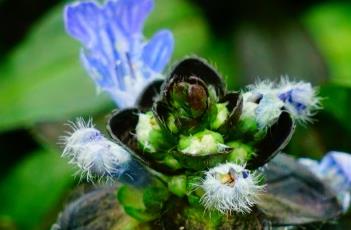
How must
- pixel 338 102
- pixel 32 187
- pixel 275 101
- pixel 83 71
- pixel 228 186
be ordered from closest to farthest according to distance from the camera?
pixel 228 186 < pixel 275 101 < pixel 338 102 < pixel 32 187 < pixel 83 71

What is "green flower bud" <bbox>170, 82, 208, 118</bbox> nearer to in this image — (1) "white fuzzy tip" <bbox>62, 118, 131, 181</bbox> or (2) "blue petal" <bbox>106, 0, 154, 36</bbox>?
(1) "white fuzzy tip" <bbox>62, 118, 131, 181</bbox>

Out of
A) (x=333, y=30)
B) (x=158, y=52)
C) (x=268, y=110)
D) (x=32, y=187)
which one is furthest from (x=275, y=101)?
(x=333, y=30)

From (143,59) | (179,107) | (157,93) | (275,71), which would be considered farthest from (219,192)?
(275,71)

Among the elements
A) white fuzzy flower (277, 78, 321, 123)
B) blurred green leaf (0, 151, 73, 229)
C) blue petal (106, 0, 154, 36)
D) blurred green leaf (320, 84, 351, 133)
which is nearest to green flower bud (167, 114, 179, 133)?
white fuzzy flower (277, 78, 321, 123)

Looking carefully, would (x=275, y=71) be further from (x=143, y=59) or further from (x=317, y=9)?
(x=143, y=59)

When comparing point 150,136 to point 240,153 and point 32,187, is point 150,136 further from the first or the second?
point 32,187
